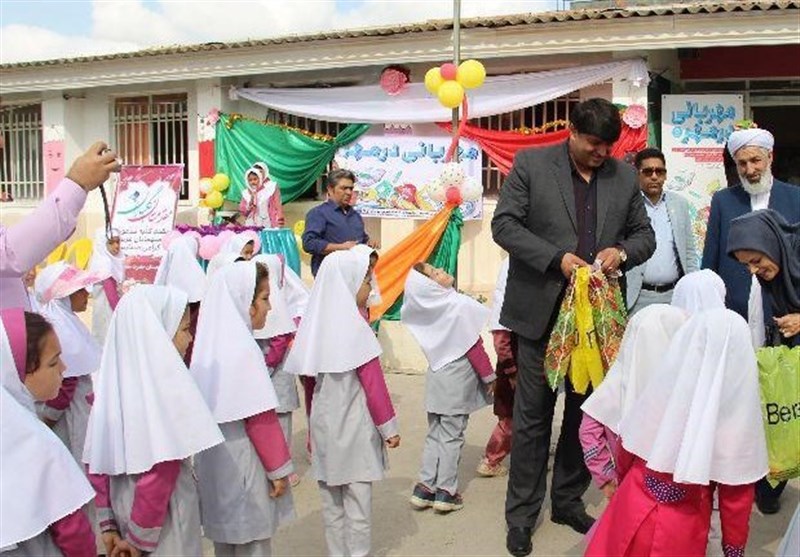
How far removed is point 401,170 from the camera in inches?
412

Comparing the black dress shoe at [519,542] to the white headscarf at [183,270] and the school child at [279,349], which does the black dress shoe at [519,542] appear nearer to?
the school child at [279,349]

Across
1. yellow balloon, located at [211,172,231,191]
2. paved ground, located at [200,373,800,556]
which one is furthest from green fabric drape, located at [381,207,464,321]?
paved ground, located at [200,373,800,556]

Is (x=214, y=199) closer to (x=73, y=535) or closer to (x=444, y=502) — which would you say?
(x=444, y=502)

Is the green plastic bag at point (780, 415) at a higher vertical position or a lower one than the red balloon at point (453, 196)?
lower

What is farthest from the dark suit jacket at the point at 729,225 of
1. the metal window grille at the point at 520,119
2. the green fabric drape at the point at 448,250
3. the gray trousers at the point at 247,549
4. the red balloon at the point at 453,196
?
the metal window grille at the point at 520,119

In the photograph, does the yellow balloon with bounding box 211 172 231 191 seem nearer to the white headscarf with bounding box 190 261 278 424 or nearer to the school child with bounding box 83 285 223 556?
the white headscarf with bounding box 190 261 278 424

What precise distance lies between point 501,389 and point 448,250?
4.38 metres

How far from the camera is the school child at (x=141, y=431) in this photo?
2.65 m

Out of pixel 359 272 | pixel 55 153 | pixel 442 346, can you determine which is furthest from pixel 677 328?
pixel 55 153

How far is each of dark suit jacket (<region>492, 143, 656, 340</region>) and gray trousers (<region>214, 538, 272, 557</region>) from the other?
1.38 m

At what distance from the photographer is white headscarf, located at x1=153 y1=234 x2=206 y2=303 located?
5539mm

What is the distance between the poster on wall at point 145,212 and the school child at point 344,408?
8087mm

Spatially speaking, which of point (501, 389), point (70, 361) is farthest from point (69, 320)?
point (501, 389)

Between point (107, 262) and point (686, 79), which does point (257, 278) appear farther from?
point (686, 79)
